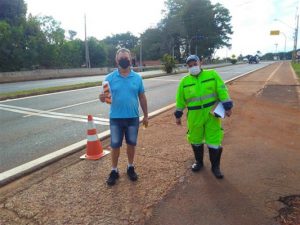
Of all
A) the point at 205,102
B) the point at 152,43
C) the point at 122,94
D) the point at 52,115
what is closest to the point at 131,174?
the point at 122,94

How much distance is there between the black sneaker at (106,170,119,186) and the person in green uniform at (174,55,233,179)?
3.88ft

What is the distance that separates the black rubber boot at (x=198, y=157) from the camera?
4.92 meters

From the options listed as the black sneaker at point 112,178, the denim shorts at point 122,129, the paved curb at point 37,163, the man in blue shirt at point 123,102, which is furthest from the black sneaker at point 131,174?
the paved curb at point 37,163

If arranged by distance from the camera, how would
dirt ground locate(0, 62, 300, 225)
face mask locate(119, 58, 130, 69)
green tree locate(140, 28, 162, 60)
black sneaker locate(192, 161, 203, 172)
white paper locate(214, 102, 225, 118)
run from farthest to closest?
1. green tree locate(140, 28, 162, 60)
2. black sneaker locate(192, 161, 203, 172)
3. white paper locate(214, 102, 225, 118)
4. face mask locate(119, 58, 130, 69)
5. dirt ground locate(0, 62, 300, 225)

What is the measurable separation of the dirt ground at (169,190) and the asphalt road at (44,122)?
1012 mm

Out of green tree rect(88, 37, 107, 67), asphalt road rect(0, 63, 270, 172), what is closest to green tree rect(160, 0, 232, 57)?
green tree rect(88, 37, 107, 67)

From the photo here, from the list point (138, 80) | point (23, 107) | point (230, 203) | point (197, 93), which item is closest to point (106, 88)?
point (138, 80)

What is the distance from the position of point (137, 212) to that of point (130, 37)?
10110 centimetres

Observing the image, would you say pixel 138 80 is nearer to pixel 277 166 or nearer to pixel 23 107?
pixel 277 166

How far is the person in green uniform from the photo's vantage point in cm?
462

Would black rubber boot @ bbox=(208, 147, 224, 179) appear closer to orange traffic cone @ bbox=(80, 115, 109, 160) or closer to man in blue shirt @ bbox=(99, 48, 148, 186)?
man in blue shirt @ bbox=(99, 48, 148, 186)

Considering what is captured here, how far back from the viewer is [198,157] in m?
4.98

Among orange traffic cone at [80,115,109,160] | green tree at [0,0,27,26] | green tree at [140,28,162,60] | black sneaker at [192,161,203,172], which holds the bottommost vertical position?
black sneaker at [192,161,203,172]

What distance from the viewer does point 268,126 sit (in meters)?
7.70
